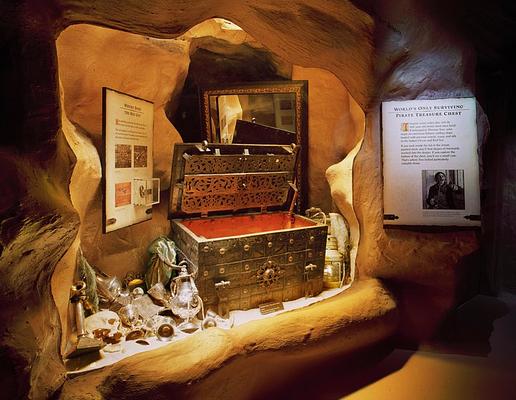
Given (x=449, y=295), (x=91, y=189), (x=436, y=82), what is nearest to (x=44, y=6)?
(x=91, y=189)

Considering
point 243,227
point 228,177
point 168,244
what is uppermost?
point 228,177

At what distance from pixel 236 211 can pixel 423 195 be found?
5.76 ft

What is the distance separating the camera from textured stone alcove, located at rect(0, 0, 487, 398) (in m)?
1.34

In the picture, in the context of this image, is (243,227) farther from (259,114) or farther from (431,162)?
(431,162)

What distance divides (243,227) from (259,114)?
4.35 feet

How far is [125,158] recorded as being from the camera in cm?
269

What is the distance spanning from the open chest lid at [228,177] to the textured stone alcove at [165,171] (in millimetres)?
556

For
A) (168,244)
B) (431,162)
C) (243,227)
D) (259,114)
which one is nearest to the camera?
(431,162)

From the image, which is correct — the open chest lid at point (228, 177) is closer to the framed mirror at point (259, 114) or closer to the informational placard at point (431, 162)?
the framed mirror at point (259, 114)

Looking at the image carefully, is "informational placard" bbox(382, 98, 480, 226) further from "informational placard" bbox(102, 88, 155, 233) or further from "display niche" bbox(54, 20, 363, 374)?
"informational placard" bbox(102, 88, 155, 233)

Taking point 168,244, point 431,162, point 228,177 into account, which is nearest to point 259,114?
point 228,177

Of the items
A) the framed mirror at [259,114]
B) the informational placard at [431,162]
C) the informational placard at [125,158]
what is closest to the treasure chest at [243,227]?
the informational placard at [125,158]

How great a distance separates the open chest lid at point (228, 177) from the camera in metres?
3.14

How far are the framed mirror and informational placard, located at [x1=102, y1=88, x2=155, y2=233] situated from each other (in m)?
1.12
